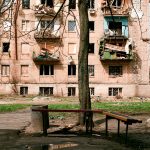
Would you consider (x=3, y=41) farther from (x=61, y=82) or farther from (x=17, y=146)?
(x=17, y=146)

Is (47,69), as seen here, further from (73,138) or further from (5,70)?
(73,138)

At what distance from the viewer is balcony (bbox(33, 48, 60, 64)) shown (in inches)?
1886

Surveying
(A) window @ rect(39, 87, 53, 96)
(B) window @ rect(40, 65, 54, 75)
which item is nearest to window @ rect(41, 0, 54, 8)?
(B) window @ rect(40, 65, 54, 75)

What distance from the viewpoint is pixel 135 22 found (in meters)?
49.0

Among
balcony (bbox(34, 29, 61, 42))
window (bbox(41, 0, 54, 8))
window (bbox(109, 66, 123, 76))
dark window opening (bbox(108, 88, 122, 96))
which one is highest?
window (bbox(41, 0, 54, 8))

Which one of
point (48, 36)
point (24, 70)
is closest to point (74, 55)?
point (48, 36)

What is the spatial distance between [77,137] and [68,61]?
37528mm

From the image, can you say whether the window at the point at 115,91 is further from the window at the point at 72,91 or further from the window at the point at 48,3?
the window at the point at 48,3

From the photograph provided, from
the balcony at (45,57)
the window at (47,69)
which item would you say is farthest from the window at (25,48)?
the window at (47,69)

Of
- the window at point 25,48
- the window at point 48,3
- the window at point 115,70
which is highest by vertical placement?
the window at point 48,3

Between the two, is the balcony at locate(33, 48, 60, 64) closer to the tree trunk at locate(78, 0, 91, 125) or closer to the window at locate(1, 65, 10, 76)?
the window at locate(1, 65, 10, 76)

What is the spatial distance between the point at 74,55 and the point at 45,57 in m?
3.38

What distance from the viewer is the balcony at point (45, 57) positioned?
47.9 meters

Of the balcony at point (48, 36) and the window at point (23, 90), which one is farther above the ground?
the balcony at point (48, 36)
